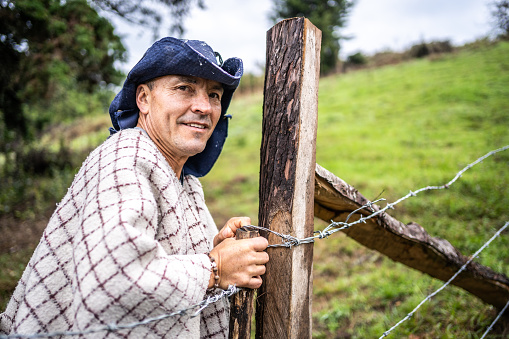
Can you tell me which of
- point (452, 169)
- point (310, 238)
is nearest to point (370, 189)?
point (452, 169)

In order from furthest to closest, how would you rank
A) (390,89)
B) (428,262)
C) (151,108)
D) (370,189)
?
1. (390,89)
2. (370,189)
3. (428,262)
4. (151,108)

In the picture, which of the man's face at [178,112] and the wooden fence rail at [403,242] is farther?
the wooden fence rail at [403,242]

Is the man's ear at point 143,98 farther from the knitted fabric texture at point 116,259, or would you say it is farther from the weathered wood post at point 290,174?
the weathered wood post at point 290,174

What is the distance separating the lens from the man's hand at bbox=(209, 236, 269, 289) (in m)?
1.34

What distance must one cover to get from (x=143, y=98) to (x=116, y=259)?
2.81 ft

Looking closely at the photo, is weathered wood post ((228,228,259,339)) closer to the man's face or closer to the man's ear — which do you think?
the man's face

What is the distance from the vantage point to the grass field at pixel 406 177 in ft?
11.2

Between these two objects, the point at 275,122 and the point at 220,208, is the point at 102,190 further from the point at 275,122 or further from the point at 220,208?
the point at 220,208

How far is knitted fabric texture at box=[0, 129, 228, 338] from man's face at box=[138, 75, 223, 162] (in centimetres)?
13

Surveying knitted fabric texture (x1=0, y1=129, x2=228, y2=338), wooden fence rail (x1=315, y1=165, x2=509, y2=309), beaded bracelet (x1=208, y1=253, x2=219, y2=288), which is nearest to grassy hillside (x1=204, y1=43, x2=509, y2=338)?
wooden fence rail (x1=315, y1=165, x2=509, y2=309)

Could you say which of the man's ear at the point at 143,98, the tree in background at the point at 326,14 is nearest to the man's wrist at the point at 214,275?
the man's ear at the point at 143,98

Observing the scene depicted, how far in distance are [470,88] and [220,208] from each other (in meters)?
11.1

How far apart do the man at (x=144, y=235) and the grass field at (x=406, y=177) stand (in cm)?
94

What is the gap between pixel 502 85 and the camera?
11930mm
